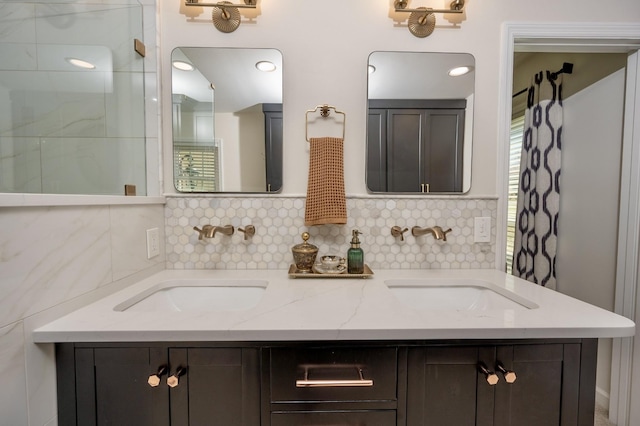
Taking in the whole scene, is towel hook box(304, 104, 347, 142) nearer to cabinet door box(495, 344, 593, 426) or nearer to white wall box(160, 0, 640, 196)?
white wall box(160, 0, 640, 196)

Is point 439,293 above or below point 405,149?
below

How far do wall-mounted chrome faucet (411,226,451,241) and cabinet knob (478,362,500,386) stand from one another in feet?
1.53

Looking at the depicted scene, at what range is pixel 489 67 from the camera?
1.20m

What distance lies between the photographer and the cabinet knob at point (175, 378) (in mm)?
628

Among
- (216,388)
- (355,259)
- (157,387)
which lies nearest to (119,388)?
(157,387)

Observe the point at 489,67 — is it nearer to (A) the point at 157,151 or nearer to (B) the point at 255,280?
(B) the point at 255,280

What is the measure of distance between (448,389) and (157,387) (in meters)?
0.74

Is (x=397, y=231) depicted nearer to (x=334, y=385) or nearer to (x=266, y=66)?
(x=334, y=385)

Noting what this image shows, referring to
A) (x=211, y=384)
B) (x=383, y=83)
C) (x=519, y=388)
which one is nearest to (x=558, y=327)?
(x=519, y=388)

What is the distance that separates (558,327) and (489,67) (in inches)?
44.0

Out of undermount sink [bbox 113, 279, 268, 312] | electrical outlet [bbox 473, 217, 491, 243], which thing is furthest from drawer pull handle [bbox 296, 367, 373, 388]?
electrical outlet [bbox 473, 217, 491, 243]

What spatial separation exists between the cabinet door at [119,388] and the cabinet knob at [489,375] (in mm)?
802

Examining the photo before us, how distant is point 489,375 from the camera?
0.66 m

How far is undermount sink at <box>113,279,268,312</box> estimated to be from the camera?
103cm
